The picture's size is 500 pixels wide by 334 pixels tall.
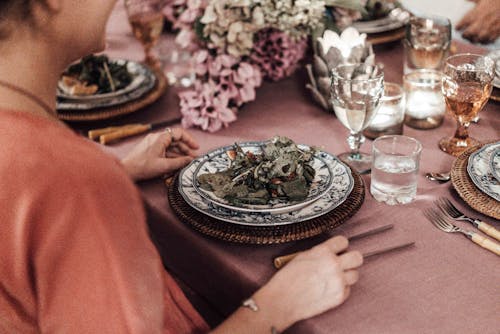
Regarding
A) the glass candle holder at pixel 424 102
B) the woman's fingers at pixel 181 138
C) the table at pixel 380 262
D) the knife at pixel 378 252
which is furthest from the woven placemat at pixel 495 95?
the woman's fingers at pixel 181 138

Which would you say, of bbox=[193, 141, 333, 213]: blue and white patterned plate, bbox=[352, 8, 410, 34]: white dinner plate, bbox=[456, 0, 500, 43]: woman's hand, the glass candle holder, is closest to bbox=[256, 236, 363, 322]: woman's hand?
bbox=[193, 141, 333, 213]: blue and white patterned plate

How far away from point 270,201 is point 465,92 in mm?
497

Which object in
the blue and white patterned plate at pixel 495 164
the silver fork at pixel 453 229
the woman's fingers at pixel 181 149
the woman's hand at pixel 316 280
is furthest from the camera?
the woman's fingers at pixel 181 149

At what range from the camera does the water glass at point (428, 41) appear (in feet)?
5.44

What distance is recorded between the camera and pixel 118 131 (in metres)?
1.53

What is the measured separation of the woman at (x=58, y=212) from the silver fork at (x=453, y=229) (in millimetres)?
557

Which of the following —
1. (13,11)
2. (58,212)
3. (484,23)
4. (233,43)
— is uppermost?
(13,11)

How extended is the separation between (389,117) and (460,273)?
510 millimetres

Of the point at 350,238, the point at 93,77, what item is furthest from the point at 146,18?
the point at 350,238

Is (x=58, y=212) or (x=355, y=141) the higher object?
(x=58, y=212)

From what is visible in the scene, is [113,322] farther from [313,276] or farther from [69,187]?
[313,276]

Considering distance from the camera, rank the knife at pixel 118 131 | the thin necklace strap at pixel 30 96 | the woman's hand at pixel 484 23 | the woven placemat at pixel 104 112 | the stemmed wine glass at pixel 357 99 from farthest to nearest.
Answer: the woman's hand at pixel 484 23 → the woven placemat at pixel 104 112 → the knife at pixel 118 131 → the stemmed wine glass at pixel 357 99 → the thin necklace strap at pixel 30 96

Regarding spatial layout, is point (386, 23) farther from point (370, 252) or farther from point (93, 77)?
point (370, 252)

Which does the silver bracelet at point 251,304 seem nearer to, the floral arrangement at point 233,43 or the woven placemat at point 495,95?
the floral arrangement at point 233,43
